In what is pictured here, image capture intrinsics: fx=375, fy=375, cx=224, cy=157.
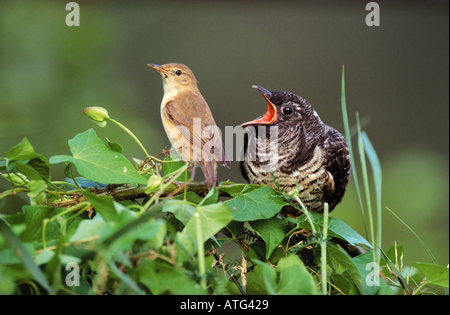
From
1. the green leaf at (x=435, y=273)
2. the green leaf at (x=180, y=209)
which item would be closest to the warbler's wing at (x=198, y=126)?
the green leaf at (x=180, y=209)

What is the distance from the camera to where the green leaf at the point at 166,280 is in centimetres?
30

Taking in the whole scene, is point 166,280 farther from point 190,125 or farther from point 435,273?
point 190,125

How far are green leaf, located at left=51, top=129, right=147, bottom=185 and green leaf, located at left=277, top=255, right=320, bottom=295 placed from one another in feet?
0.59

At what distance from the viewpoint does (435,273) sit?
0.38 metres

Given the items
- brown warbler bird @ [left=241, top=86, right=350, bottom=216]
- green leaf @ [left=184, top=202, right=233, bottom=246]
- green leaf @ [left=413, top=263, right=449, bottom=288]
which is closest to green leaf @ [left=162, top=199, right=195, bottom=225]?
green leaf @ [left=184, top=202, right=233, bottom=246]

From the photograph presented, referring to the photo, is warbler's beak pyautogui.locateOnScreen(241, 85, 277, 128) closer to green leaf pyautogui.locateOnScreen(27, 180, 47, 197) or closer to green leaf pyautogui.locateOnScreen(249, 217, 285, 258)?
green leaf pyautogui.locateOnScreen(249, 217, 285, 258)

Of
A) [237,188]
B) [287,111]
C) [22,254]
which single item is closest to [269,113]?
[287,111]

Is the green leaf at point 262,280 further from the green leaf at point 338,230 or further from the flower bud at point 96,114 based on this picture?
the flower bud at point 96,114

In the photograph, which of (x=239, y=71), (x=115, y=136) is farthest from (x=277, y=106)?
(x=239, y=71)

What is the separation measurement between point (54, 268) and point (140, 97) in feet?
4.81

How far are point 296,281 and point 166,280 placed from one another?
0.11 m

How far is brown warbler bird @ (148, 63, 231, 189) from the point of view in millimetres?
600
